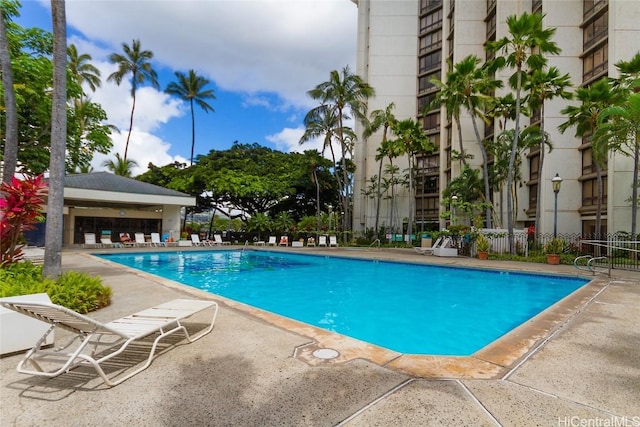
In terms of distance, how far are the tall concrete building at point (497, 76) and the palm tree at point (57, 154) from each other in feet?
70.8

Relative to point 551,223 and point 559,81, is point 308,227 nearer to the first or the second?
point 551,223

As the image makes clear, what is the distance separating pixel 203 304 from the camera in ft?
15.0

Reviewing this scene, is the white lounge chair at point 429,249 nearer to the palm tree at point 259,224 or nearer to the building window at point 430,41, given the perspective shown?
the palm tree at point 259,224

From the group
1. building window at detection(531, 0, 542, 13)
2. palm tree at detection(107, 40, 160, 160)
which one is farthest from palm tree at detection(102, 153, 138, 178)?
building window at detection(531, 0, 542, 13)

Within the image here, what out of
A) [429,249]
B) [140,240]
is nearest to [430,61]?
[429,249]

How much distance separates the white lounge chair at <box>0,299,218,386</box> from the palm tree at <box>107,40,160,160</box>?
37784 mm

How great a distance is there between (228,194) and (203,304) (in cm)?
2614

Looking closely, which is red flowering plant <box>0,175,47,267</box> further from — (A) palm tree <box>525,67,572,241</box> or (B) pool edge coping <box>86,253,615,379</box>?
(A) palm tree <box>525,67,572,241</box>

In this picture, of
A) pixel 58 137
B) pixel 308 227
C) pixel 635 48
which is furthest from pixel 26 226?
pixel 635 48

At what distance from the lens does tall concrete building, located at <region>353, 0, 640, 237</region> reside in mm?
17578

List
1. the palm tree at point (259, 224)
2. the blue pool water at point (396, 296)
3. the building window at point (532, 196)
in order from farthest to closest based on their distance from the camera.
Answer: the palm tree at point (259, 224)
the building window at point (532, 196)
the blue pool water at point (396, 296)

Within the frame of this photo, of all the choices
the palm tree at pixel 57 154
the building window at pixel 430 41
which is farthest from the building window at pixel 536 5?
the palm tree at pixel 57 154

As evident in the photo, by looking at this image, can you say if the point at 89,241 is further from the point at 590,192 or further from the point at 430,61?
the point at 430,61

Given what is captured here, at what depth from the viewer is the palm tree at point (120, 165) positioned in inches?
1406
